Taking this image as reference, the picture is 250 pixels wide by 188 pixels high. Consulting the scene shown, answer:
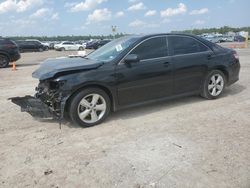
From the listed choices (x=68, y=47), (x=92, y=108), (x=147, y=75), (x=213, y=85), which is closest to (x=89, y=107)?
(x=92, y=108)

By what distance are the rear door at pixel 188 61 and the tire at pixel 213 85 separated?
0.17 meters

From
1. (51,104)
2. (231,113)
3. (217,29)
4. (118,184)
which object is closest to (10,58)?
(51,104)

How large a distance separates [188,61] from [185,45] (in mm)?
397

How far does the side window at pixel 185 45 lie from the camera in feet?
21.3

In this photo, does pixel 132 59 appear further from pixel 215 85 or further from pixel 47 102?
pixel 215 85

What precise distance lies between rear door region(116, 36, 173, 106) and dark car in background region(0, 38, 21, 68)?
12673 mm

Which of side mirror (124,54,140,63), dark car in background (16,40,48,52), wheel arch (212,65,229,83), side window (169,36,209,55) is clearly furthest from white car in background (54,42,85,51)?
side mirror (124,54,140,63)

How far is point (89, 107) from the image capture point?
214 inches

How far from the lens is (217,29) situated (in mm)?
129000

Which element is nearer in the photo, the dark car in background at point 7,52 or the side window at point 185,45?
the side window at point 185,45

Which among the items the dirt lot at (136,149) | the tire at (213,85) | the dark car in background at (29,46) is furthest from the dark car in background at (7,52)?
the dark car in background at (29,46)

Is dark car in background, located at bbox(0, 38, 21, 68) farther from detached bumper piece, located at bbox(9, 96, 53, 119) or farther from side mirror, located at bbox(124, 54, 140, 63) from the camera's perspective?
side mirror, located at bbox(124, 54, 140, 63)

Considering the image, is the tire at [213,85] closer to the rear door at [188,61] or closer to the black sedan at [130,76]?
the black sedan at [130,76]

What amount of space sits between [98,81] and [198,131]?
1.95 meters
